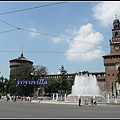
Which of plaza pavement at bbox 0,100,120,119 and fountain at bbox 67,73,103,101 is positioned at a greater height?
fountain at bbox 67,73,103,101

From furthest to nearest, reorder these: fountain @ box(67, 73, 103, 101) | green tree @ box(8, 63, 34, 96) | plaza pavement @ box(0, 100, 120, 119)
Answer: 1. green tree @ box(8, 63, 34, 96)
2. fountain @ box(67, 73, 103, 101)
3. plaza pavement @ box(0, 100, 120, 119)

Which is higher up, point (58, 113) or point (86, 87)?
point (86, 87)

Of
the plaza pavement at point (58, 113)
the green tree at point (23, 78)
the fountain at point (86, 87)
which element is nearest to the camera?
the plaza pavement at point (58, 113)

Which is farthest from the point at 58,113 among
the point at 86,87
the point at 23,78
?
the point at 23,78

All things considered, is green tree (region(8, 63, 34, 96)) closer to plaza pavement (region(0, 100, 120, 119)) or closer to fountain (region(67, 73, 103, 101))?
fountain (region(67, 73, 103, 101))

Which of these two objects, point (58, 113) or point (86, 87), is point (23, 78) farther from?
point (58, 113)

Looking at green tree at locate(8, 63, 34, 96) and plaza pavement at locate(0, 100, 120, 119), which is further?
green tree at locate(8, 63, 34, 96)

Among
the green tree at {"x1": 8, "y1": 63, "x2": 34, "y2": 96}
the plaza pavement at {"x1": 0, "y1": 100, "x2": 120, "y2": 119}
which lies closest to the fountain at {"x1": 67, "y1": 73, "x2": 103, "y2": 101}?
the plaza pavement at {"x1": 0, "y1": 100, "x2": 120, "y2": 119}

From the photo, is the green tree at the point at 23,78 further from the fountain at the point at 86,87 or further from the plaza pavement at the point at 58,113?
the plaza pavement at the point at 58,113

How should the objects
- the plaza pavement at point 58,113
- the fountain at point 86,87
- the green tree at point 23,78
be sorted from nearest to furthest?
the plaza pavement at point 58,113
the fountain at point 86,87
the green tree at point 23,78

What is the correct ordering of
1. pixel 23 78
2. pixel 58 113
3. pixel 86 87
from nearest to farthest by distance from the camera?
pixel 58 113 < pixel 86 87 < pixel 23 78

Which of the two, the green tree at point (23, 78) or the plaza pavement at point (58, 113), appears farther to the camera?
the green tree at point (23, 78)

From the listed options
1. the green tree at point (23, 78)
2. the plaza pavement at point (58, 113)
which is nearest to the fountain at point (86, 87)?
the plaza pavement at point (58, 113)

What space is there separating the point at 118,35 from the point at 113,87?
69.2 feet
